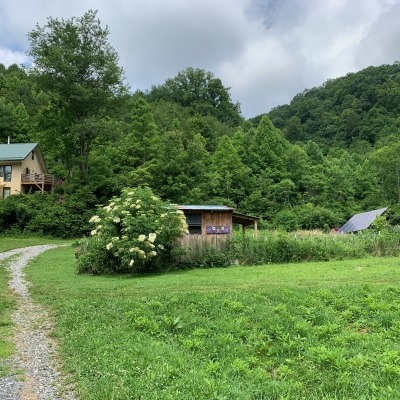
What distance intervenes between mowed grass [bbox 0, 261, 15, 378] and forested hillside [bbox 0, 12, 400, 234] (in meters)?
25.2

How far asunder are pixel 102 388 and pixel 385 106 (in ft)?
246

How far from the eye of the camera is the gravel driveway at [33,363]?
521cm

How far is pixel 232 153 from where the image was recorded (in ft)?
157

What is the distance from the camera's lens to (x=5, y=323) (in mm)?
8859

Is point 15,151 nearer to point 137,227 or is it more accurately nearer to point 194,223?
point 194,223

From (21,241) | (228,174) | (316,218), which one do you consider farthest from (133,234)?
(316,218)

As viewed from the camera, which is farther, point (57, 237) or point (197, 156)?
point (197, 156)

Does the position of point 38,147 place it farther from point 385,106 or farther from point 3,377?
point 385,106

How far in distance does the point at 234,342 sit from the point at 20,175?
40978 mm

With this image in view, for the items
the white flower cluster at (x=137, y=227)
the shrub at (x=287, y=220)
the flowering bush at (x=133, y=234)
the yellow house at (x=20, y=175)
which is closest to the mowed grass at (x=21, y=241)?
the yellow house at (x=20, y=175)

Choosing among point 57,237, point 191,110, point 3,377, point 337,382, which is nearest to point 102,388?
point 3,377

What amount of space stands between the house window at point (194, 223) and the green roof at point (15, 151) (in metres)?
25.3

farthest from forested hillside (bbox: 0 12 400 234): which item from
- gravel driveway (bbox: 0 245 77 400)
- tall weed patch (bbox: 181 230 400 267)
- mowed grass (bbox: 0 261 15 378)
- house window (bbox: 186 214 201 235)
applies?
gravel driveway (bbox: 0 245 77 400)

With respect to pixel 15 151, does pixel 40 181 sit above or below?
below
